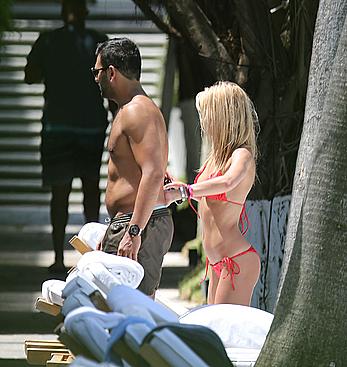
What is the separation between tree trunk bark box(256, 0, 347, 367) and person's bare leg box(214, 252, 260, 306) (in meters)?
1.15

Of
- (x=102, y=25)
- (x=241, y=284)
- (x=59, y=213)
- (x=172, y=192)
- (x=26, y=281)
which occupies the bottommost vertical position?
(x=26, y=281)

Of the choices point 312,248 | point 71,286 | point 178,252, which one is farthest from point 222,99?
point 178,252

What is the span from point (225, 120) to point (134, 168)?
526 mm

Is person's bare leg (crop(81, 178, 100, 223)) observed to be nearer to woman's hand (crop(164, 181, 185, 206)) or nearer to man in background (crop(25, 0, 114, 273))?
man in background (crop(25, 0, 114, 273))

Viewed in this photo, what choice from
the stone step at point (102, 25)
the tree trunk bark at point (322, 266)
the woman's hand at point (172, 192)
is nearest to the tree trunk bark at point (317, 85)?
the tree trunk bark at point (322, 266)

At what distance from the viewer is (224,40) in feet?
25.8

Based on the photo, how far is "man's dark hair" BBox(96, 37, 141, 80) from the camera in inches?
231

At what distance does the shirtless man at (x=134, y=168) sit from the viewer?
5.62 metres

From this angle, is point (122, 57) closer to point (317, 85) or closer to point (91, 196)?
point (317, 85)

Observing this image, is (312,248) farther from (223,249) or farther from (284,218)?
(284,218)

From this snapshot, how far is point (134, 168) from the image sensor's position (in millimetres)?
5812

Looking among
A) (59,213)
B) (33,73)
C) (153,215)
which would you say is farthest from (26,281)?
(153,215)

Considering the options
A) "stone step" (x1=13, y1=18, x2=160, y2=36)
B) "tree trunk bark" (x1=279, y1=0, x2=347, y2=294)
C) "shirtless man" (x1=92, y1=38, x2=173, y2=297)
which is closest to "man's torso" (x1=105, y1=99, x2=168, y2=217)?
"shirtless man" (x1=92, y1=38, x2=173, y2=297)

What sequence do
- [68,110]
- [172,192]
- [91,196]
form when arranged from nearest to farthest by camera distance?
[172,192]
[68,110]
[91,196]
